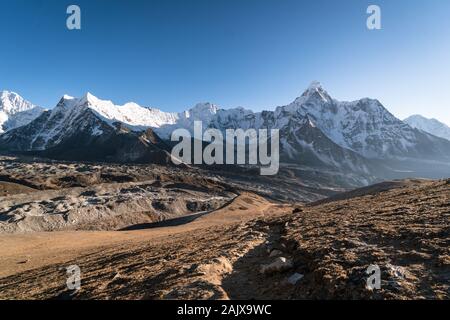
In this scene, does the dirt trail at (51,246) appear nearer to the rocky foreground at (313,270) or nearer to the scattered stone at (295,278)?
the rocky foreground at (313,270)

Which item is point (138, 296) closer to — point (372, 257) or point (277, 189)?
point (372, 257)

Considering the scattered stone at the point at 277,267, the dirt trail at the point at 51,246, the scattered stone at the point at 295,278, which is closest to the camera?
the scattered stone at the point at 295,278

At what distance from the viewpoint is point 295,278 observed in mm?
10086

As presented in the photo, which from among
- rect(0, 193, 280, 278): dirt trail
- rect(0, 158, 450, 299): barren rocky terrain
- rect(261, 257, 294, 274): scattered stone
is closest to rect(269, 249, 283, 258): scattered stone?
rect(0, 158, 450, 299): barren rocky terrain

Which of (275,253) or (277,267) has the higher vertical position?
(277,267)

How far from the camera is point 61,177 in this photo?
11538cm

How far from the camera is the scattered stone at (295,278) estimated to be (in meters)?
9.92

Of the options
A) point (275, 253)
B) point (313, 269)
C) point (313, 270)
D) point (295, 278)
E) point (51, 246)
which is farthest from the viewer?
point (51, 246)

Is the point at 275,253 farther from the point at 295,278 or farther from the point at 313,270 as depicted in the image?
the point at 295,278

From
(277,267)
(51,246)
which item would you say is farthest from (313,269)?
(51,246)

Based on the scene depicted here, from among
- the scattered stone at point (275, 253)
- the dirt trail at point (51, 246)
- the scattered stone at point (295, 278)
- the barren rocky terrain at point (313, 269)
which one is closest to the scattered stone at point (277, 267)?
the barren rocky terrain at point (313, 269)

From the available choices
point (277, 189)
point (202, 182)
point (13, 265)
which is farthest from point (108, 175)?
point (13, 265)

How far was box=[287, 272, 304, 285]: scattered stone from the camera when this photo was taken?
9923mm
